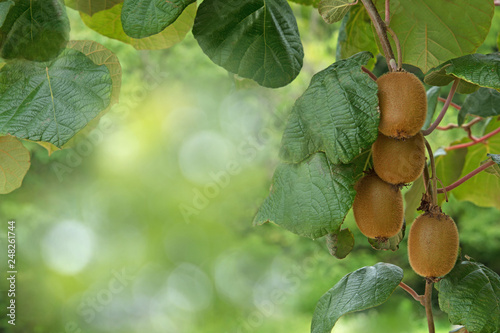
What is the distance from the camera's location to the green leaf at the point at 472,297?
37cm

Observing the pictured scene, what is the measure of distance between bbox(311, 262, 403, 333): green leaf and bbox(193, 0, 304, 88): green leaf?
167 mm

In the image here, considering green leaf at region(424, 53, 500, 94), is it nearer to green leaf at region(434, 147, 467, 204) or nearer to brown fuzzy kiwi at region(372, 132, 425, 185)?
brown fuzzy kiwi at region(372, 132, 425, 185)

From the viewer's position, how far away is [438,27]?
43 cm

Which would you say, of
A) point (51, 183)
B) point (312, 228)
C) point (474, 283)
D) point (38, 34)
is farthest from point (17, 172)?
point (51, 183)

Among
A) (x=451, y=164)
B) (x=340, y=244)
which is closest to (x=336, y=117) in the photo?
(x=340, y=244)

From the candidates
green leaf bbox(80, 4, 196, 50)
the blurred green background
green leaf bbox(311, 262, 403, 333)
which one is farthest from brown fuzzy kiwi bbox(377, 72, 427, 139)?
the blurred green background

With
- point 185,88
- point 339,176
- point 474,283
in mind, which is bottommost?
point 185,88

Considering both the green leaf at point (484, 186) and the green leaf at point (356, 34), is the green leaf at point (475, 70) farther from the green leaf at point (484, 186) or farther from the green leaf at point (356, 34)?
the green leaf at point (484, 186)

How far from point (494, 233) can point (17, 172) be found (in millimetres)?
2739

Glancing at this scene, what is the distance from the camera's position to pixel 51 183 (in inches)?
114

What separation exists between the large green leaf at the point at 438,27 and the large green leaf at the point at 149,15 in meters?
0.22

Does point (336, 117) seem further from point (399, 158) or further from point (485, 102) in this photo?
point (485, 102)

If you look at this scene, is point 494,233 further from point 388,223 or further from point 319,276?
point 388,223

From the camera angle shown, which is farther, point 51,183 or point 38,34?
point 51,183
